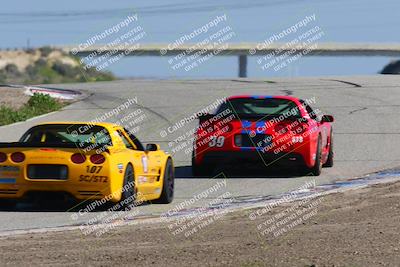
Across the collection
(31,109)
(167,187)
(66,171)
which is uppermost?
(66,171)

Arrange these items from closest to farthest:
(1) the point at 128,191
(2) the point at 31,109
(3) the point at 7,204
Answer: (1) the point at 128,191 < (3) the point at 7,204 < (2) the point at 31,109

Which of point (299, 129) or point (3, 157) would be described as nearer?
point (3, 157)

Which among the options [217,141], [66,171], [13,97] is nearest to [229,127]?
[217,141]

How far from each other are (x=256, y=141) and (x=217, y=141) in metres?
0.60

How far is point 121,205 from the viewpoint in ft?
45.7

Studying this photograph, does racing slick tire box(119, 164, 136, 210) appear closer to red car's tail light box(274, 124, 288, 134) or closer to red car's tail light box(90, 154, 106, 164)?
red car's tail light box(90, 154, 106, 164)

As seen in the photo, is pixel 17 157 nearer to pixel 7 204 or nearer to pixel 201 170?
pixel 7 204

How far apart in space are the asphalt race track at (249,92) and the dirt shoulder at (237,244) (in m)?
1.56

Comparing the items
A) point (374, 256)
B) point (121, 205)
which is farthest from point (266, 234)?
point (121, 205)

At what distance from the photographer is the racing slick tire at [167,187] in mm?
15156

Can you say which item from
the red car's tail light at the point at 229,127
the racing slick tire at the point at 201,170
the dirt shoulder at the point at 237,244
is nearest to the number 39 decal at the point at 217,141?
the red car's tail light at the point at 229,127

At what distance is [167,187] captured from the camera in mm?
15266

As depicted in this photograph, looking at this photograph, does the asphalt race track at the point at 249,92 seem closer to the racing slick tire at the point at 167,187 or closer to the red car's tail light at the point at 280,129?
the racing slick tire at the point at 167,187

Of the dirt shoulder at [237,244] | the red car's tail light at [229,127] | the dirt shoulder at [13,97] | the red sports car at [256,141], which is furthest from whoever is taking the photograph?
the dirt shoulder at [13,97]
